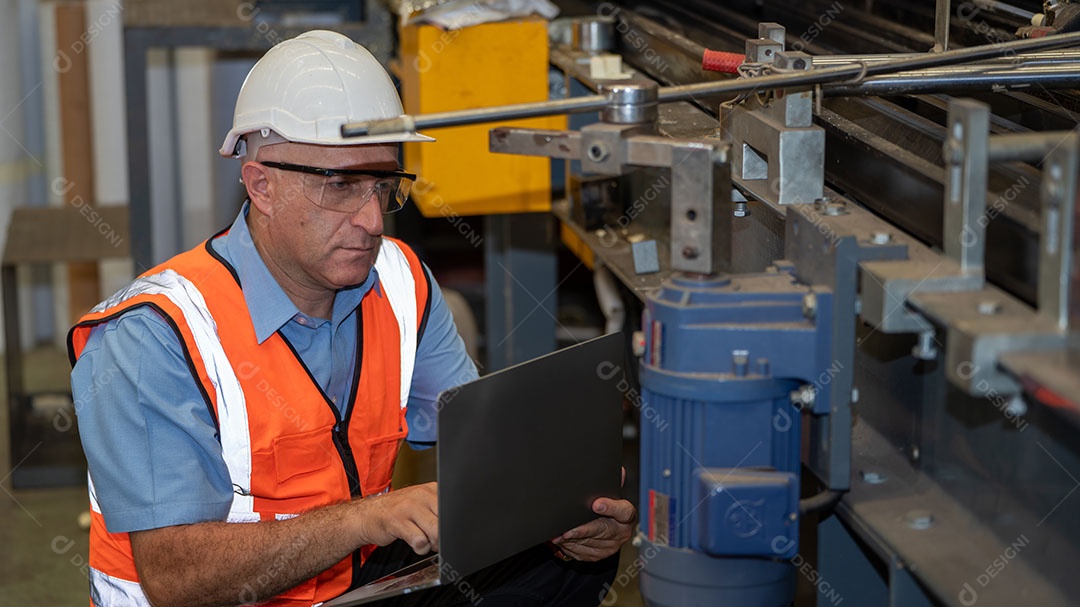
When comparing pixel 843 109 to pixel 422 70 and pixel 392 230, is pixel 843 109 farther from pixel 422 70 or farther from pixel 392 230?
pixel 392 230

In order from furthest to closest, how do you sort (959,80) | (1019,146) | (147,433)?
(147,433) < (959,80) < (1019,146)

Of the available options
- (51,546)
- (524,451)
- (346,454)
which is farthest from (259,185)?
(51,546)

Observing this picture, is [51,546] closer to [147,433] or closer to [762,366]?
[147,433]

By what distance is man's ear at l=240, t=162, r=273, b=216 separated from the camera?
5.42ft

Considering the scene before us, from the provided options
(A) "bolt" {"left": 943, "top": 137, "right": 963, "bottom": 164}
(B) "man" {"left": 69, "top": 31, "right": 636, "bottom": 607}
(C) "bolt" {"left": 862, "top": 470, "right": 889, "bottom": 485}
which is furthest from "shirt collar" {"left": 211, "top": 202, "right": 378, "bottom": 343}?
(A) "bolt" {"left": 943, "top": 137, "right": 963, "bottom": 164}

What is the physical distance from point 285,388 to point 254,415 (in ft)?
0.22

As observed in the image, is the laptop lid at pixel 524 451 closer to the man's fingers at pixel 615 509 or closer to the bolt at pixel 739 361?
the man's fingers at pixel 615 509

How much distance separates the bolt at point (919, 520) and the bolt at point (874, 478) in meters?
0.08

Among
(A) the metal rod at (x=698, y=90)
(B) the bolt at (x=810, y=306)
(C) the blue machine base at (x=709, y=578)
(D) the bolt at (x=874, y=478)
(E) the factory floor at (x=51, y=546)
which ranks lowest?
(E) the factory floor at (x=51, y=546)

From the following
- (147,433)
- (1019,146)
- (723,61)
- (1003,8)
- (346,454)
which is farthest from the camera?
(1003,8)

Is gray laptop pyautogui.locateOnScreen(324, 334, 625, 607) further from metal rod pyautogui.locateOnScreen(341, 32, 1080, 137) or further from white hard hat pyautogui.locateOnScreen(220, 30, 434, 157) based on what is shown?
white hard hat pyautogui.locateOnScreen(220, 30, 434, 157)

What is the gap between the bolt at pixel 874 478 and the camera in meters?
1.25

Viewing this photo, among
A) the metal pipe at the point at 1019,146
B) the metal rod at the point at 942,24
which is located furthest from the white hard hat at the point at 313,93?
the metal pipe at the point at 1019,146

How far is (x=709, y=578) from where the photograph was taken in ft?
3.89
